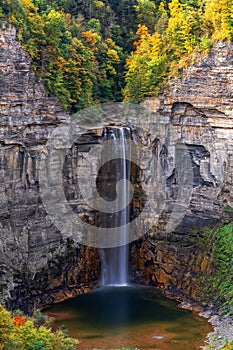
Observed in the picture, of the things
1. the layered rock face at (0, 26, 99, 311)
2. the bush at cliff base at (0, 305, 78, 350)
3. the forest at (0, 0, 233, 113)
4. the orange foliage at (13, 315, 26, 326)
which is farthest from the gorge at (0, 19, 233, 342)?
the bush at cliff base at (0, 305, 78, 350)

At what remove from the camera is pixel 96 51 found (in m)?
48.7

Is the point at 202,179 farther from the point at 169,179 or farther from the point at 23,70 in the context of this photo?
the point at 23,70

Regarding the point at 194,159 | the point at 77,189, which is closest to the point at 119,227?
the point at 77,189

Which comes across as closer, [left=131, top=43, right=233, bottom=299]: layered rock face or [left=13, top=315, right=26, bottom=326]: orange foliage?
[left=13, top=315, right=26, bottom=326]: orange foliage

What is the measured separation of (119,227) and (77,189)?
344 centimetres

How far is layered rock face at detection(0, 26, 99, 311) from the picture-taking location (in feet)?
134

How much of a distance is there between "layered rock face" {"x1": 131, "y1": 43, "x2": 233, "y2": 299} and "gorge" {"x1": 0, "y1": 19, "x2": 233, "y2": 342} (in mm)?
52

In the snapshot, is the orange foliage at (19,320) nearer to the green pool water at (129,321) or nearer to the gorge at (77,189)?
the green pool water at (129,321)

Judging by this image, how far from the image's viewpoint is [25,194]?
138 feet

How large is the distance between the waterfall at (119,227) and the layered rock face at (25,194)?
8.88 ft

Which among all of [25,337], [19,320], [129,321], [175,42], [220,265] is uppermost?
[175,42]

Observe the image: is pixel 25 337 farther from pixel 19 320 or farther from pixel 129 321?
pixel 129 321

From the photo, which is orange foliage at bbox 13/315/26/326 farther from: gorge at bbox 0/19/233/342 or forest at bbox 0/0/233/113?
forest at bbox 0/0/233/113

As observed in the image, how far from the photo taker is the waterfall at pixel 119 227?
Result: 45625 mm
